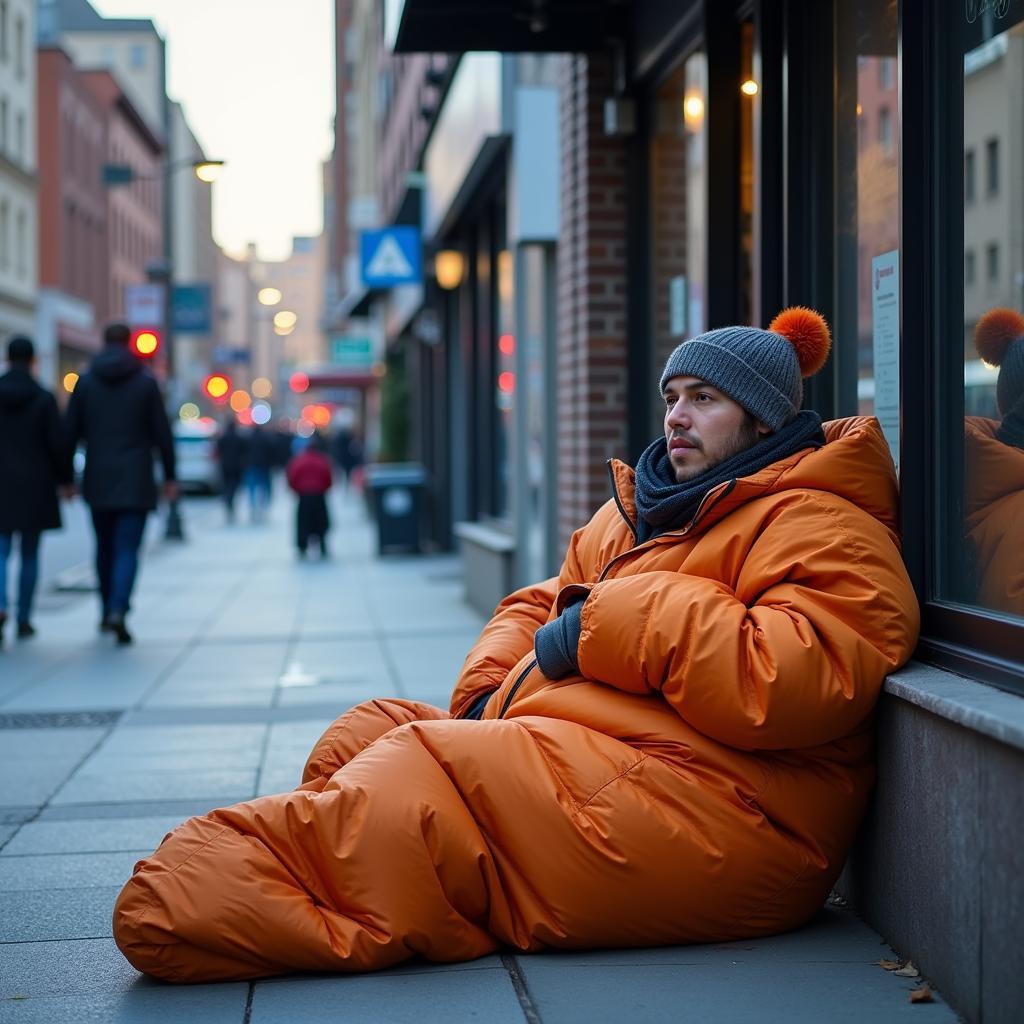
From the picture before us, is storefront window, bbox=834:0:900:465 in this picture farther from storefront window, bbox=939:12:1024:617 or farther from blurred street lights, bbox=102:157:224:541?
blurred street lights, bbox=102:157:224:541

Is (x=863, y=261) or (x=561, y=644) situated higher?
(x=863, y=261)

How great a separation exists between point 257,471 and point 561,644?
2796cm

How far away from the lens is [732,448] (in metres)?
4.15

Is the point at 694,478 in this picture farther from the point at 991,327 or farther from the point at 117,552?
the point at 117,552

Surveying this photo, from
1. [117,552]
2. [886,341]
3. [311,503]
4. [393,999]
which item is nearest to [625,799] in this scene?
[393,999]

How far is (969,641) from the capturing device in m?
3.87

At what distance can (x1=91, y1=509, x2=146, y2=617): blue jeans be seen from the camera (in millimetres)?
10875

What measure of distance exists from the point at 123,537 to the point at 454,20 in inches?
170

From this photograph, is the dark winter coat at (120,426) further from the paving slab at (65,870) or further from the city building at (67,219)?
the city building at (67,219)

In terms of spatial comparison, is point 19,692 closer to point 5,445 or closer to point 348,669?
point 348,669

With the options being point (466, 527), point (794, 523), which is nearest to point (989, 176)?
point (794, 523)

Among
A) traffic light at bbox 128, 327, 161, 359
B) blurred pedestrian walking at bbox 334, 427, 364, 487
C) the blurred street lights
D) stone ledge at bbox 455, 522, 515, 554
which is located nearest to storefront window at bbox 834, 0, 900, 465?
stone ledge at bbox 455, 522, 515, 554

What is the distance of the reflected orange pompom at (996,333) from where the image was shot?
4.17m

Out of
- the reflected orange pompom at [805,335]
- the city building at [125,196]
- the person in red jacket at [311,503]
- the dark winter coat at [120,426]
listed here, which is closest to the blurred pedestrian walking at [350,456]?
the city building at [125,196]
